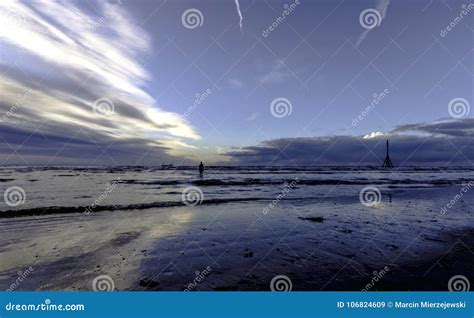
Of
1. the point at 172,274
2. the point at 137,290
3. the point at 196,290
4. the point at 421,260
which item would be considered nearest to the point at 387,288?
the point at 421,260

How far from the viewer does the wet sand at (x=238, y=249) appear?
6.02 metres

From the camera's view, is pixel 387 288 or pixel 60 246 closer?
pixel 387 288

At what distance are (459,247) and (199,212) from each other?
374 inches

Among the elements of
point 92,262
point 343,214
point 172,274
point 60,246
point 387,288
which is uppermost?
point 343,214

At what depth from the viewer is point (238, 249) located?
7945mm

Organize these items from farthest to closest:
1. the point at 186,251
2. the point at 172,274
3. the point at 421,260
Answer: the point at 186,251 → the point at 421,260 → the point at 172,274

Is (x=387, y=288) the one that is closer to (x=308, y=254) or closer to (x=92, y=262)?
(x=308, y=254)

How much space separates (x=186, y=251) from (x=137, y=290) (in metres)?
2.31

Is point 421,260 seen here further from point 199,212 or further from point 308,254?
point 199,212

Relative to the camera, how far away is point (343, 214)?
Answer: 512 inches

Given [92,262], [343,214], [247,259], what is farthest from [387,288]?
[343,214]

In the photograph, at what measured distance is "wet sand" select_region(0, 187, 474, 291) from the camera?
237 inches

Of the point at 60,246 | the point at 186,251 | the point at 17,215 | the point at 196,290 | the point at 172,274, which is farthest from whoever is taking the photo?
the point at 17,215

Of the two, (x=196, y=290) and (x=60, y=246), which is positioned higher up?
(x=60, y=246)
